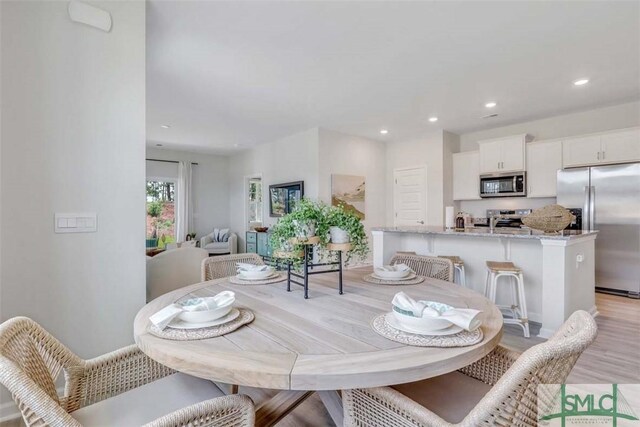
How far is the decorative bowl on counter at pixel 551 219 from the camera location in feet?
9.13

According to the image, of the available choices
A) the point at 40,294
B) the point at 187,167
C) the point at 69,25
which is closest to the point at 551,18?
the point at 69,25

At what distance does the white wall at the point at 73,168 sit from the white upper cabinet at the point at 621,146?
214 inches

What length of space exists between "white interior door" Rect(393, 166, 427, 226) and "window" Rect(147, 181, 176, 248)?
519 cm

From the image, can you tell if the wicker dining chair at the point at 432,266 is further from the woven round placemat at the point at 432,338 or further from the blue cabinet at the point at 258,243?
the blue cabinet at the point at 258,243

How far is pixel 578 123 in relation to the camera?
4.67 metres

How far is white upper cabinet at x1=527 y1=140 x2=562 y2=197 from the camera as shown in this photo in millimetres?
4609

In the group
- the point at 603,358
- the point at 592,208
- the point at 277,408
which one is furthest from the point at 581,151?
the point at 277,408

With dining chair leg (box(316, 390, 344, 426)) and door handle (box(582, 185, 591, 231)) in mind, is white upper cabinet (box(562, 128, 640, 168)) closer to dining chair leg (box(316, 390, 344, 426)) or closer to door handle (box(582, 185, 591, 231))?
door handle (box(582, 185, 591, 231))

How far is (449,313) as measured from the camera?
1.02m

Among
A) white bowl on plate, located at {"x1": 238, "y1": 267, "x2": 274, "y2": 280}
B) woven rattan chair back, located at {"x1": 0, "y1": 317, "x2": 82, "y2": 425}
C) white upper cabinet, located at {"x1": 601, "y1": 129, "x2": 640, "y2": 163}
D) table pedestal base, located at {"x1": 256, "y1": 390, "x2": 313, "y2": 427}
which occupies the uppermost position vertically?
white upper cabinet, located at {"x1": 601, "y1": 129, "x2": 640, "y2": 163}

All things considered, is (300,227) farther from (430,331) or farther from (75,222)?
(75,222)

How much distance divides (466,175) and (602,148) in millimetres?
1870

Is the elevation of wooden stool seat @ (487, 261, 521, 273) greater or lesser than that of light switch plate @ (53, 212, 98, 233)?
lesser

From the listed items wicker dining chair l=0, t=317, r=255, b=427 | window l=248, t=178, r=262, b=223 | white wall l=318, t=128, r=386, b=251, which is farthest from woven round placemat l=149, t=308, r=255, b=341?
window l=248, t=178, r=262, b=223
